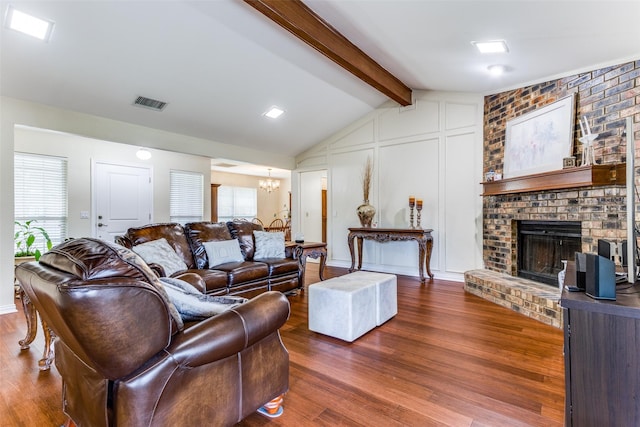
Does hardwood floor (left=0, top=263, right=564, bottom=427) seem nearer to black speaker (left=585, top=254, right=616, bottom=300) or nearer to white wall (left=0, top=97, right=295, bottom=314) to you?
white wall (left=0, top=97, right=295, bottom=314)

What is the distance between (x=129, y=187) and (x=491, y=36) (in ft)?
19.2

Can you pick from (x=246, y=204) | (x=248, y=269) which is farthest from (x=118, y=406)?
(x=246, y=204)

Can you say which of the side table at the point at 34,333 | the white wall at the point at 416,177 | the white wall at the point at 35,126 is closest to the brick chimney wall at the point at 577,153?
the white wall at the point at 416,177

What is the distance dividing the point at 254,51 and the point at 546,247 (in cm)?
414

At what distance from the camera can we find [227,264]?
3.78 meters

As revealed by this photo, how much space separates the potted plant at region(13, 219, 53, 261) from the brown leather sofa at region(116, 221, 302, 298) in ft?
6.63

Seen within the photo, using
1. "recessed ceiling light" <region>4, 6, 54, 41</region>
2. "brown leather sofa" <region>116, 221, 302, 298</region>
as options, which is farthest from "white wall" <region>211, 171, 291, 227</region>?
"recessed ceiling light" <region>4, 6, 54, 41</region>

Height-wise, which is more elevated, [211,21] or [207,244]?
[211,21]

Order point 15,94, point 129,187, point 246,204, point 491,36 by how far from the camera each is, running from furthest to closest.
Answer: point 246,204 < point 129,187 < point 15,94 < point 491,36

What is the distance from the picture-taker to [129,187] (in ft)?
18.8

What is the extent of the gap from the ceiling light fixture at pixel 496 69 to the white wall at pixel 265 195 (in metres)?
7.39

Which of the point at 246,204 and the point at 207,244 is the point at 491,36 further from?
the point at 246,204

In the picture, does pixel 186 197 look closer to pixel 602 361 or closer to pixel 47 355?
pixel 47 355

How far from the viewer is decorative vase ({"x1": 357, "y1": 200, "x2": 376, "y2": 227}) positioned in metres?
5.50
